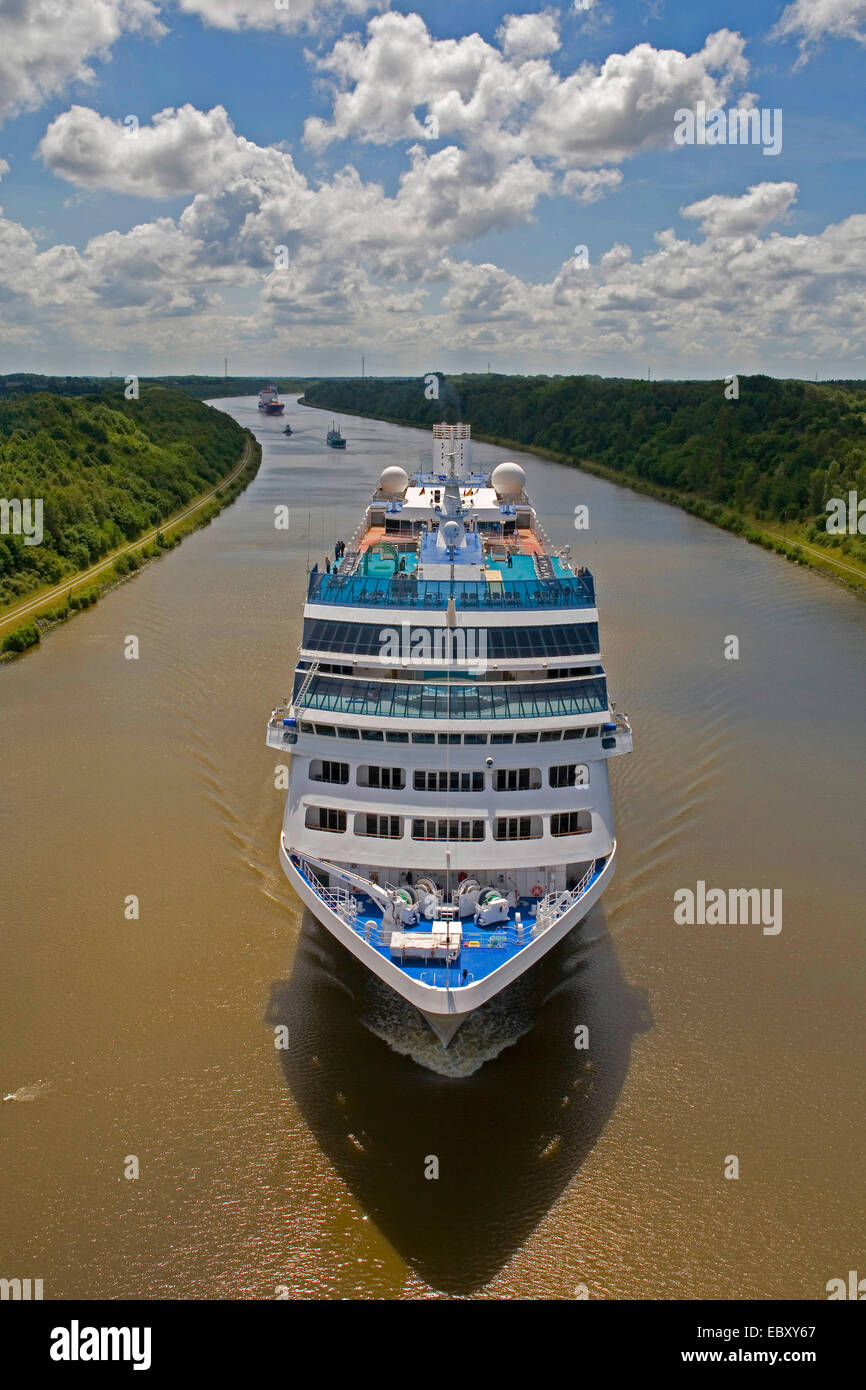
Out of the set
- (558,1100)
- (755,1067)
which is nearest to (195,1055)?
(558,1100)

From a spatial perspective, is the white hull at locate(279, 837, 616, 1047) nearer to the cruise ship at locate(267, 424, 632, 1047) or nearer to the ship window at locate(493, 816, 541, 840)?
the cruise ship at locate(267, 424, 632, 1047)

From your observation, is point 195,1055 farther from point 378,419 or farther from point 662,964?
point 378,419

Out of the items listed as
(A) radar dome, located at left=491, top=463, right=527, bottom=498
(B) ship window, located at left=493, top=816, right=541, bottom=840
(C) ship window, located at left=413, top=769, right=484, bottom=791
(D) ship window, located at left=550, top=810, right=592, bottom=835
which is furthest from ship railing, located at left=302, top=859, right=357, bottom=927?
(A) radar dome, located at left=491, top=463, right=527, bottom=498

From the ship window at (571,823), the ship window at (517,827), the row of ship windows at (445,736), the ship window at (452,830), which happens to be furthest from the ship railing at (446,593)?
the ship window at (452,830)

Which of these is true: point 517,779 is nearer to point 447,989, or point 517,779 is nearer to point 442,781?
point 442,781

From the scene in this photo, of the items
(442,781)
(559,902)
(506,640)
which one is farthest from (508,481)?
(559,902)

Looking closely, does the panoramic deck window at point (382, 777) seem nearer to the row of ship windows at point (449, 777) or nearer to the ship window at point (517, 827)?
the row of ship windows at point (449, 777)
